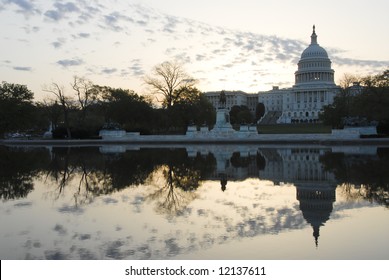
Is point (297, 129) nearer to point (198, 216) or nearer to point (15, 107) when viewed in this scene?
point (15, 107)

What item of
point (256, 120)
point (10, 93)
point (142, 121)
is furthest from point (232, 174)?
point (256, 120)

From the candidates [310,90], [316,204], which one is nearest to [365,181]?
[316,204]

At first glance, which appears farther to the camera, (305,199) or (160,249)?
(305,199)

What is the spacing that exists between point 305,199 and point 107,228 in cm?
576

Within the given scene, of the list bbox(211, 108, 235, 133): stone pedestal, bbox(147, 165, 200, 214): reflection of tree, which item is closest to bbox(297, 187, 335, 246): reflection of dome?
bbox(147, 165, 200, 214): reflection of tree

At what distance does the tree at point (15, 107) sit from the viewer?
68.8m

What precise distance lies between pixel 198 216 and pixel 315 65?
139975 mm

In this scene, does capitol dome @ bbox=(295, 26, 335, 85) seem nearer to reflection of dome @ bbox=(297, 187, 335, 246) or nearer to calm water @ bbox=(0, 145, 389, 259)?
calm water @ bbox=(0, 145, 389, 259)

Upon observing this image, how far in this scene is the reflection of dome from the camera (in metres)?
9.99

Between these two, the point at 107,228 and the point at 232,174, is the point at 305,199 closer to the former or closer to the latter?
the point at 107,228

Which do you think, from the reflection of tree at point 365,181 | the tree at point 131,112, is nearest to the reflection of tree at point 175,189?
the reflection of tree at point 365,181

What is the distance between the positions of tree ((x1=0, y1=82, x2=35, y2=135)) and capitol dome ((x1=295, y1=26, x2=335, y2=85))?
93241 mm

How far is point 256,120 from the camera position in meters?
148

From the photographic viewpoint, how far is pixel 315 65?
471 ft
